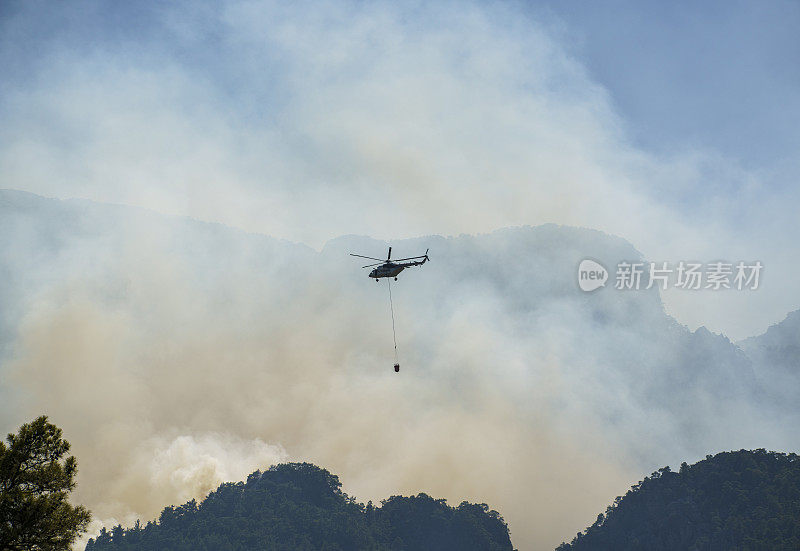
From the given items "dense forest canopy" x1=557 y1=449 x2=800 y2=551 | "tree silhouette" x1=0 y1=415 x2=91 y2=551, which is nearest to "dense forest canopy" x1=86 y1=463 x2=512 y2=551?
"dense forest canopy" x1=557 y1=449 x2=800 y2=551

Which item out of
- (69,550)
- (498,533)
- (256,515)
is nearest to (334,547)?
(256,515)

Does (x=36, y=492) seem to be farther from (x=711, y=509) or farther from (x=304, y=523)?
(x=711, y=509)

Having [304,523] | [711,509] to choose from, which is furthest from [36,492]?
[711,509]

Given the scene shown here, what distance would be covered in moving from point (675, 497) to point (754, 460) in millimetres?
16316

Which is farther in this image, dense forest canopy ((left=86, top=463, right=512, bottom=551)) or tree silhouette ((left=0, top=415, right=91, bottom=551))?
dense forest canopy ((left=86, top=463, right=512, bottom=551))

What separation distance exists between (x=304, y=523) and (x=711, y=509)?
80406 mm

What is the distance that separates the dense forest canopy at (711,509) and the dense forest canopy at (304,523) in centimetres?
2427

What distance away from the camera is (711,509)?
12012 cm

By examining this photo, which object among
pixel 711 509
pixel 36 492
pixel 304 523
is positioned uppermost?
pixel 304 523

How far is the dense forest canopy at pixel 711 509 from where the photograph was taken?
107 m

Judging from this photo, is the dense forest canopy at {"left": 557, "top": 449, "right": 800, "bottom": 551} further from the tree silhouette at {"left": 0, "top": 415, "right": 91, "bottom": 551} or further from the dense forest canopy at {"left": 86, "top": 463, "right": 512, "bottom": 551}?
the tree silhouette at {"left": 0, "top": 415, "right": 91, "bottom": 551}

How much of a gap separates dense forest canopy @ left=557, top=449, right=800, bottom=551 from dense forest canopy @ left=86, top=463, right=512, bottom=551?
24275mm

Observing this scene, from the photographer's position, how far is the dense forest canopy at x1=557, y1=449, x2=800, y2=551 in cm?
10688

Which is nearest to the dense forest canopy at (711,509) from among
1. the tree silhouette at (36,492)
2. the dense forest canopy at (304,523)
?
the dense forest canopy at (304,523)
